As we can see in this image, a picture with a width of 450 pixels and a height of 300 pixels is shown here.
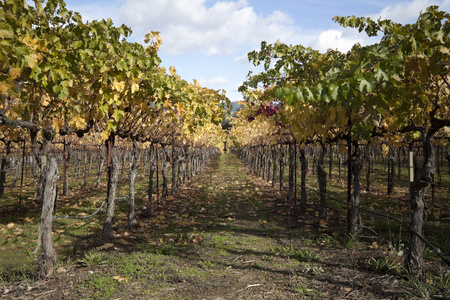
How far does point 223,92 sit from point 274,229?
181 inches

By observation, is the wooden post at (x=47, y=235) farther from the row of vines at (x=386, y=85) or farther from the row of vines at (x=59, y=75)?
the row of vines at (x=386, y=85)

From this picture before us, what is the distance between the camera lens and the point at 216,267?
17.6 feet

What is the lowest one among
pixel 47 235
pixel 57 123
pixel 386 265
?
pixel 386 265

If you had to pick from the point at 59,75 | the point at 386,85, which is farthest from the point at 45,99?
the point at 386,85

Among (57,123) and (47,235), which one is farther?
(57,123)

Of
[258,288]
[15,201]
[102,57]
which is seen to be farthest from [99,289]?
[15,201]

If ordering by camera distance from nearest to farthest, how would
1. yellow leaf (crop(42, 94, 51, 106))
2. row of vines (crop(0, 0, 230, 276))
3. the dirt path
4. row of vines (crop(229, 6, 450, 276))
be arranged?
1. row of vines (crop(229, 6, 450, 276))
2. row of vines (crop(0, 0, 230, 276))
3. the dirt path
4. yellow leaf (crop(42, 94, 51, 106))

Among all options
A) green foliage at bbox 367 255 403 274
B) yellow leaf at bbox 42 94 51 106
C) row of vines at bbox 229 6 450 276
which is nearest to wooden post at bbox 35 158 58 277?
yellow leaf at bbox 42 94 51 106

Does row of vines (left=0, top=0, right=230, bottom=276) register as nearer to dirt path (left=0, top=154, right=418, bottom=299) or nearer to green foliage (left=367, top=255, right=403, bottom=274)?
dirt path (left=0, top=154, right=418, bottom=299)

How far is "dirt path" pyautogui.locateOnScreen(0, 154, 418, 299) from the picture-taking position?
168 inches

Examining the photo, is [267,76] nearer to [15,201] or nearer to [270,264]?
[270,264]

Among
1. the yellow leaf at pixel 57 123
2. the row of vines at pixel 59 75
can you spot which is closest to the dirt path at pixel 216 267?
the row of vines at pixel 59 75

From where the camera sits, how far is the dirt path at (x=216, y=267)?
427cm

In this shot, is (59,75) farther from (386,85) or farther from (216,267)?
(386,85)
